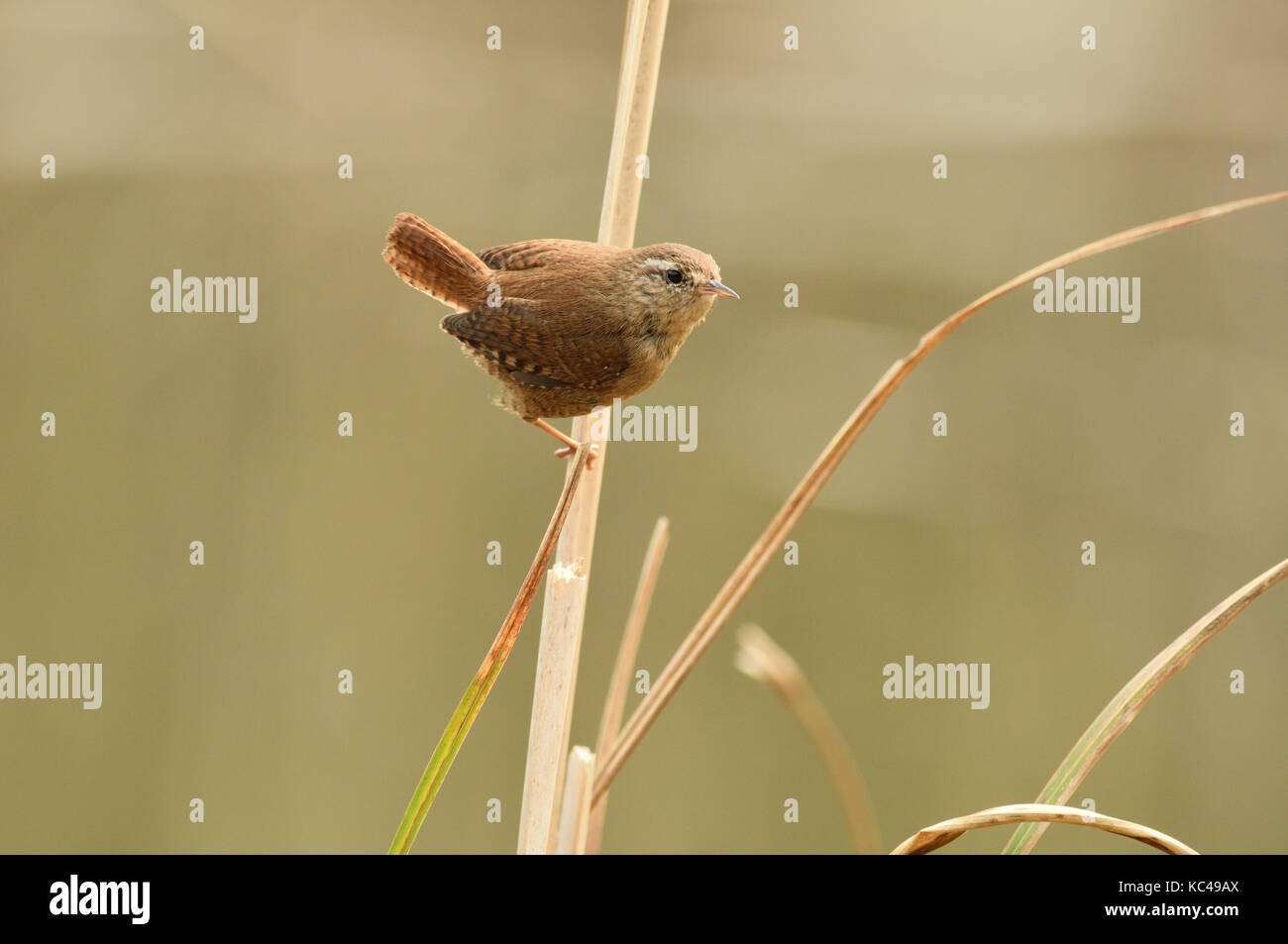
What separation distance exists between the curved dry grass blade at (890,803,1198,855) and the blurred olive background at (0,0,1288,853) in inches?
127

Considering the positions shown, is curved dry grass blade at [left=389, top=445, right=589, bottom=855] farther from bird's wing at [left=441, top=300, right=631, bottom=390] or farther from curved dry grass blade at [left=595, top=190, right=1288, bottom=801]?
bird's wing at [left=441, top=300, right=631, bottom=390]

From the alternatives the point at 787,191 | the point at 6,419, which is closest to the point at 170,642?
the point at 6,419

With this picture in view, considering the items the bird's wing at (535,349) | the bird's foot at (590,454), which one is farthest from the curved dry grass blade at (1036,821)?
the bird's wing at (535,349)

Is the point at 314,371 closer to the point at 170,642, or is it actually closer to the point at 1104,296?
the point at 170,642

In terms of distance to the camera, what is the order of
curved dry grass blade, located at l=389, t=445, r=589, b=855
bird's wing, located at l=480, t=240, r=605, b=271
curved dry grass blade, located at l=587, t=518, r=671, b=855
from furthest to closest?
bird's wing, located at l=480, t=240, r=605, b=271 < curved dry grass blade, located at l=587, t=518, r=671, b=855 < curved dry grass blade, located at l=389, t=445, r=589, b=855

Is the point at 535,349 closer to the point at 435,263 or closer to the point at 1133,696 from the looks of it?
the point at 435,263

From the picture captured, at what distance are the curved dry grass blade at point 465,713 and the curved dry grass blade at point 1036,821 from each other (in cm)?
51

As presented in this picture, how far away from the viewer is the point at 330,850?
4.44 meters

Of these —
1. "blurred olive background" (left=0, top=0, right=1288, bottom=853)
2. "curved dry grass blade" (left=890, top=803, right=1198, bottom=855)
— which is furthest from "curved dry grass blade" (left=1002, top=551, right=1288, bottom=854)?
"blurred olive background" (left=0, top=0, right=1288, bottom=853)

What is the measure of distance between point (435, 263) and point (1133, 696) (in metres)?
1.22

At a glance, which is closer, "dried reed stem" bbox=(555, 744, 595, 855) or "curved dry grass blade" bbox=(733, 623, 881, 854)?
"dried reed stem" bbox=(555, 744, 595, 855)

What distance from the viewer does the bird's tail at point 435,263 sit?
156cm

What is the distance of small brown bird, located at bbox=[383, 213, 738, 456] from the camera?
5.21 ft

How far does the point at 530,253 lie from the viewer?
176cm
